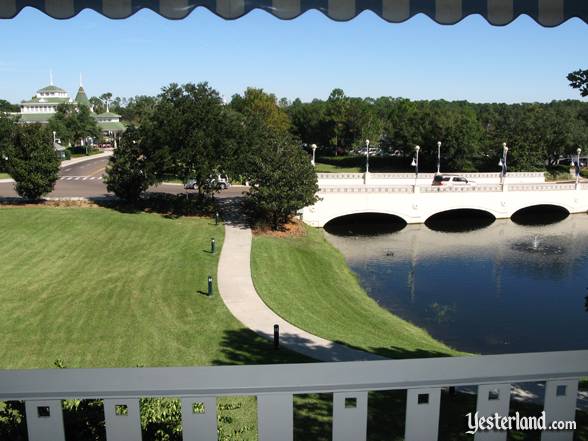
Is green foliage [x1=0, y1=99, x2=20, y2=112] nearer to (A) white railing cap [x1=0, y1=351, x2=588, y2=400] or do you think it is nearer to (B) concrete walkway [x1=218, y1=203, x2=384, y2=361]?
(B) concrete walkway [x1=218, y1=203, x2=384, y2=361]

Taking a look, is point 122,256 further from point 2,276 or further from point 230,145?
point 230,145

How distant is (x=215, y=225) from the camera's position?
31375 millimetres

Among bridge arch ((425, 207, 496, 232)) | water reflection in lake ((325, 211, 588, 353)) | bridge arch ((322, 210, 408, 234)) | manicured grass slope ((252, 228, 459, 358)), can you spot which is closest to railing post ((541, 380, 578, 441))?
manicured grass slope ((252, 228, 459, 358))

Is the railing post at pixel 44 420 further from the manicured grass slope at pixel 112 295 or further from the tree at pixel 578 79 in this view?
the manicured grass slope at pixel 112 295

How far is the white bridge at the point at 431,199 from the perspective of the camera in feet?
130

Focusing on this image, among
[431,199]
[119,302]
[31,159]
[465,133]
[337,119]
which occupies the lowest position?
[119,302]

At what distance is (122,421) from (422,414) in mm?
1824

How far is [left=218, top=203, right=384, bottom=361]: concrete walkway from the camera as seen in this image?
15055 millimetres

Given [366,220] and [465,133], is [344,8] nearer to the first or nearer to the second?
[366,220]

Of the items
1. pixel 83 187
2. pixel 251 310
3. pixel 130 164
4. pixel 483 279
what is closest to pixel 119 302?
pixel 251 310

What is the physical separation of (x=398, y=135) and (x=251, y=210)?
35259 millimetres

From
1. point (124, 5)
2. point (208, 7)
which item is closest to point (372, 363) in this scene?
point (208, 7)

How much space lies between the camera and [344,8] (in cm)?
452

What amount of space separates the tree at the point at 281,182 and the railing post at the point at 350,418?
89.1 feet
